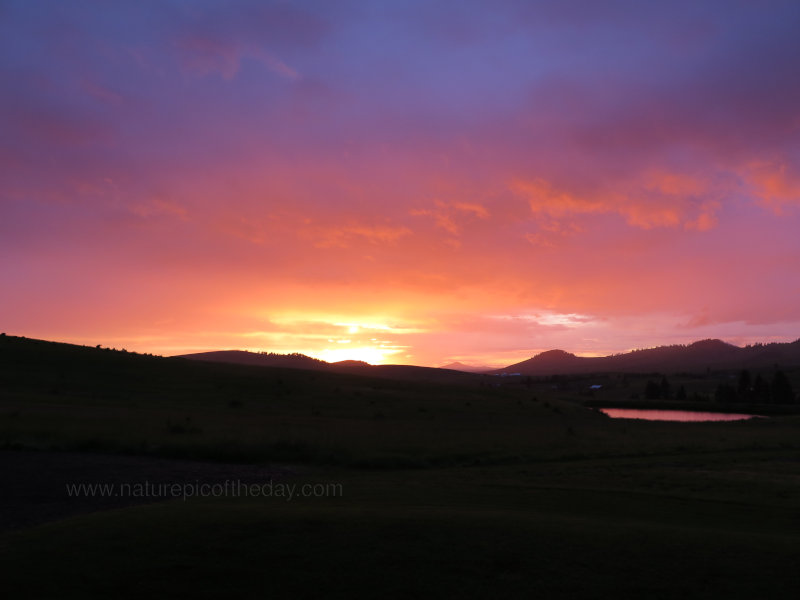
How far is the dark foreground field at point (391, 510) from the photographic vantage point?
28.7 feet

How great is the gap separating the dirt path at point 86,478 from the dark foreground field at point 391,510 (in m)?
0.11

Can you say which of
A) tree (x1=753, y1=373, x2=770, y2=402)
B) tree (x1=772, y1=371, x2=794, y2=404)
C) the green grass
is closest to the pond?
tree (x1=772, y1=371, x2=794, y2=404)

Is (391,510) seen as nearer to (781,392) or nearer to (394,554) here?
(394,554)

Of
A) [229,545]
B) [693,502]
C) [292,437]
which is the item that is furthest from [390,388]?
[229,545]

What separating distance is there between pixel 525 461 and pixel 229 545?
17318 millimetres

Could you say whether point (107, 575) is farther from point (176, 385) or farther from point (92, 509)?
A: point (176, 385)

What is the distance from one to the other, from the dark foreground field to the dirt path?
106mm

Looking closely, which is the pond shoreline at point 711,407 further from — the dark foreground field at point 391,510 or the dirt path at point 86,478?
the dirt path at point 86,478

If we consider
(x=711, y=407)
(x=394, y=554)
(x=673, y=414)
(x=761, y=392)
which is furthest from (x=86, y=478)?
(x=761, y=392)

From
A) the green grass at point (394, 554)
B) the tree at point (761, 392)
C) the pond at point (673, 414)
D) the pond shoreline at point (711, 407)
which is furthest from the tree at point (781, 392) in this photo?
the green grass at point (394, 554)

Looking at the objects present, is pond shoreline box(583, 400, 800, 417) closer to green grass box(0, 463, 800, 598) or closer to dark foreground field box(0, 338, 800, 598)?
dark foreground field box(0, 338, 800, 598)

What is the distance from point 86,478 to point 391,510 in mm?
11318

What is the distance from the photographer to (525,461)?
25.0 m

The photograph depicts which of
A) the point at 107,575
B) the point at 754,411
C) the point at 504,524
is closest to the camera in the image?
the point at 107,575
